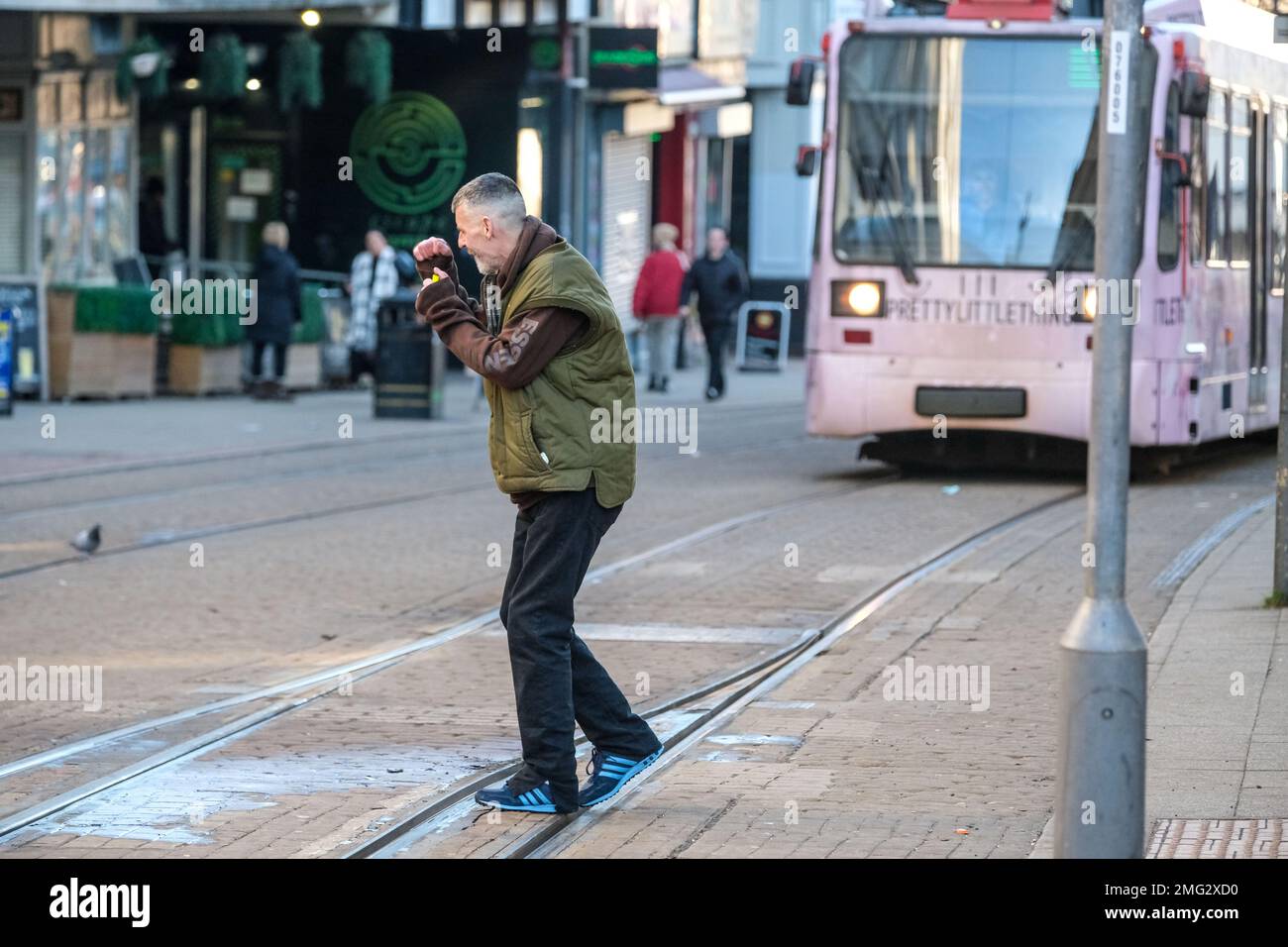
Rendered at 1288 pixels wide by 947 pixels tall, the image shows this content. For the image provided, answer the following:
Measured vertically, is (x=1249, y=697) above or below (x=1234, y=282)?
below

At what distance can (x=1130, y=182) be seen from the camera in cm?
548

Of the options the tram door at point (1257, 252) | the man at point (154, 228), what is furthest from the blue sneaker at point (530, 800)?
the man at point (154, 228)

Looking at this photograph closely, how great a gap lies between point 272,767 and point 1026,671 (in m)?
3.15

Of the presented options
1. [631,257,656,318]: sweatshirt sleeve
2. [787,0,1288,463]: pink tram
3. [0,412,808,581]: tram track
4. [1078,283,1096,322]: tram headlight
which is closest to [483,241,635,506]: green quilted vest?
[0,412,808,581]: tram track

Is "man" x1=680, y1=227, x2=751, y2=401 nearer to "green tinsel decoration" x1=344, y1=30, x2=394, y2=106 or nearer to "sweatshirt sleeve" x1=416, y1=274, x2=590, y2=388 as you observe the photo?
"green tinsel decoration" x1=344, y1=30, x2=394, y2=106

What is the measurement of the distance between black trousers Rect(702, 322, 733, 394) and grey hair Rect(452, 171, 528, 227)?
2047 cm

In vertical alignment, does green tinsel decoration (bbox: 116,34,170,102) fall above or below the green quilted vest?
above

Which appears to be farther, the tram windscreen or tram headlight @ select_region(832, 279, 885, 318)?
tram headlight @ select_region(832, 279, 885, 318)

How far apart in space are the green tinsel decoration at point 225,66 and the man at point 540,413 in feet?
64.2

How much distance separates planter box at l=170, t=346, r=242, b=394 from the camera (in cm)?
2461

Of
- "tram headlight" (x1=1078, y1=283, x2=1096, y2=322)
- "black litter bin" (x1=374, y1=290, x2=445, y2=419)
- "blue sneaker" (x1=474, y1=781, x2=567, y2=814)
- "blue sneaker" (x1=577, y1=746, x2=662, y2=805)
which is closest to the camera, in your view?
"blue sneaker" (x1=474, y1=781, x2=567, y2=814)
